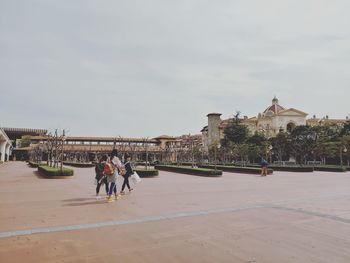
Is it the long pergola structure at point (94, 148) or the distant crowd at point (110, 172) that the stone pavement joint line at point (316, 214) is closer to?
the distant crowd at point (110, 172)

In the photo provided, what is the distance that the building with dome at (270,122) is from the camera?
73562 mm

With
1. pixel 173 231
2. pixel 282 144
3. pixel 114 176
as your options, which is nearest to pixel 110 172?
pixel 114 176

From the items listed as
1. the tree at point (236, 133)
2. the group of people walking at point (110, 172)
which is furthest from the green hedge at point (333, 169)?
the tree at point (236, 133)

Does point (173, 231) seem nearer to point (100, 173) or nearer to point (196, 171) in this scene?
point (100, 173)

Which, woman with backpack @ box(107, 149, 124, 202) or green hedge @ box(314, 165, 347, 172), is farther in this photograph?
green hedge @ box(314, 165, 347, 172)

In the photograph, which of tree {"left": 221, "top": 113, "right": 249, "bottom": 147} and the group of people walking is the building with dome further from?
the group of people walking

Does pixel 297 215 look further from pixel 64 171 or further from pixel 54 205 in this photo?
pixel 64 171

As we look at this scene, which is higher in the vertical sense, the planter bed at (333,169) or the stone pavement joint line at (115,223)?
the stone pavement joint line at (115,223)

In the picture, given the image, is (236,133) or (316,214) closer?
(316,214)

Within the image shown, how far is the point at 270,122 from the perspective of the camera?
7675cm

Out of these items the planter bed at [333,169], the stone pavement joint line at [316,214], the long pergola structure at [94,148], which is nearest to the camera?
the stone pavement joint line at [316,214]

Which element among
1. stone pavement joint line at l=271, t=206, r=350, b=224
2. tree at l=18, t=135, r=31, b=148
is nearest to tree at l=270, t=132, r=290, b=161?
stone pavement joint line at l=271, t=206, r=350, b=224

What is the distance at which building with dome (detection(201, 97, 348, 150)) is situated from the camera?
73.6 meters

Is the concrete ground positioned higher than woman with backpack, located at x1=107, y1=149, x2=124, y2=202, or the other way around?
woman with backpack, located at x1=107, y1=149, x2=124, y2=202
